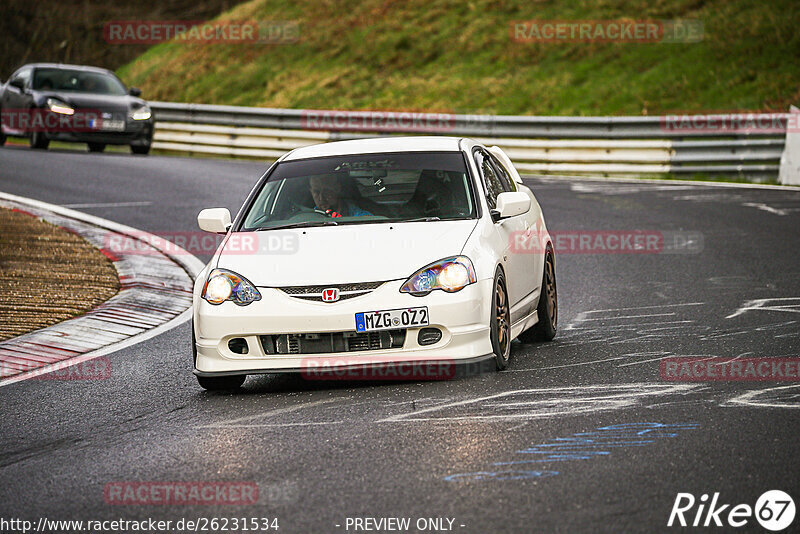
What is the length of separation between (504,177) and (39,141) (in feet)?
59.0

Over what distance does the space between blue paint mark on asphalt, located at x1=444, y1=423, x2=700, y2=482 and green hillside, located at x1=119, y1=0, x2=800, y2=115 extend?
20.7 m

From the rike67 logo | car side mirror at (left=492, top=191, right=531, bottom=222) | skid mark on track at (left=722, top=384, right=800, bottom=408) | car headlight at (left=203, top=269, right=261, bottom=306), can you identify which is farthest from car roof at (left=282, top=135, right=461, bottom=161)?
the rike67 logo

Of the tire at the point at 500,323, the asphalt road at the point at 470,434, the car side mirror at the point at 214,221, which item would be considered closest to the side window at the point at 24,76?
the asphalt road at the point at 470,434

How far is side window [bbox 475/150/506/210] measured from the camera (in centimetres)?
883

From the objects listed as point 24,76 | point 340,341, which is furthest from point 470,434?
point 24,76

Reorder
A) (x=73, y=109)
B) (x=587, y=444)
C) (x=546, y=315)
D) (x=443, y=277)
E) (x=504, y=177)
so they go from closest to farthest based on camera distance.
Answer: (x=587, y=444) → (x=443, y=277) → (x=546, y=315) → (x=504, y=177) → (x=73, y=109)

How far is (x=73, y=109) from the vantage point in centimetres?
2459

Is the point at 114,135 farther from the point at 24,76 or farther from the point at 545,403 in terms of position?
the point at 545,403

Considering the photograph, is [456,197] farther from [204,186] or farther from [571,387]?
[204,186]

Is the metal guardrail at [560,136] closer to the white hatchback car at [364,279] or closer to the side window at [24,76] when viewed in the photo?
the side window at [24,76]

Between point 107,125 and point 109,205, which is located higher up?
point 109,205

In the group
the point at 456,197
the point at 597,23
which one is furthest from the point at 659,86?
the point at 456,197

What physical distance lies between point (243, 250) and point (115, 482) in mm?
2630

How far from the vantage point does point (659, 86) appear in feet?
93.2
